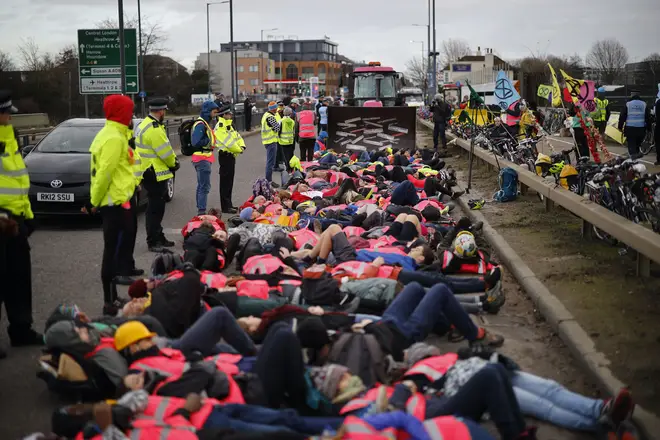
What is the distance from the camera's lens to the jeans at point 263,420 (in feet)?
15.6

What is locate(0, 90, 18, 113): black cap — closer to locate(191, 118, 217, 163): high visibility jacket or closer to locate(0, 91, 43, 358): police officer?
locate(0, 91, 43, 358): police officer

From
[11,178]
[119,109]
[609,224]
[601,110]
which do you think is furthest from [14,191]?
[601,110]

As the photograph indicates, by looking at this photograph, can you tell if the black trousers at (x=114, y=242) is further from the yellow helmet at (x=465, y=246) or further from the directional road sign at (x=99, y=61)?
the directional road sign at (x=99, y=61)

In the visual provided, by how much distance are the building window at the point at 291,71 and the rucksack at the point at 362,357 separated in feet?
549

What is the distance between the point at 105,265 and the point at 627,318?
16.3 feet

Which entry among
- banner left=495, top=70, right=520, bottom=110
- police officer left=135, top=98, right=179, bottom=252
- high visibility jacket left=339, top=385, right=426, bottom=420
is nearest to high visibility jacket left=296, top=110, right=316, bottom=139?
banner left=495, top=70, right=520, bottom=110

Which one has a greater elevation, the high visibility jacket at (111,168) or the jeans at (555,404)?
the high visibility jacket at (111,168)

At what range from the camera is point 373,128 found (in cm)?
2386

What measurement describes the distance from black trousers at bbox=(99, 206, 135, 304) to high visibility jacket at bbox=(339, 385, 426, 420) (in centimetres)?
389

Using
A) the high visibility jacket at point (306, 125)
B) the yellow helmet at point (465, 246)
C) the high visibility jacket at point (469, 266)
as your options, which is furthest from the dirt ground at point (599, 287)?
the high visibility jacket at point (306, 125)

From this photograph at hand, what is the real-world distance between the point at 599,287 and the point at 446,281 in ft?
5.02

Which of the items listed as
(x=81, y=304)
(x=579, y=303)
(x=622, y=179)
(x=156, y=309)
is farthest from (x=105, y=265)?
(x=622, y=179)

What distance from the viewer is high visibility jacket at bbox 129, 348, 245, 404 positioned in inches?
203

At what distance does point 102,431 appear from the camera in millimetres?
4508
